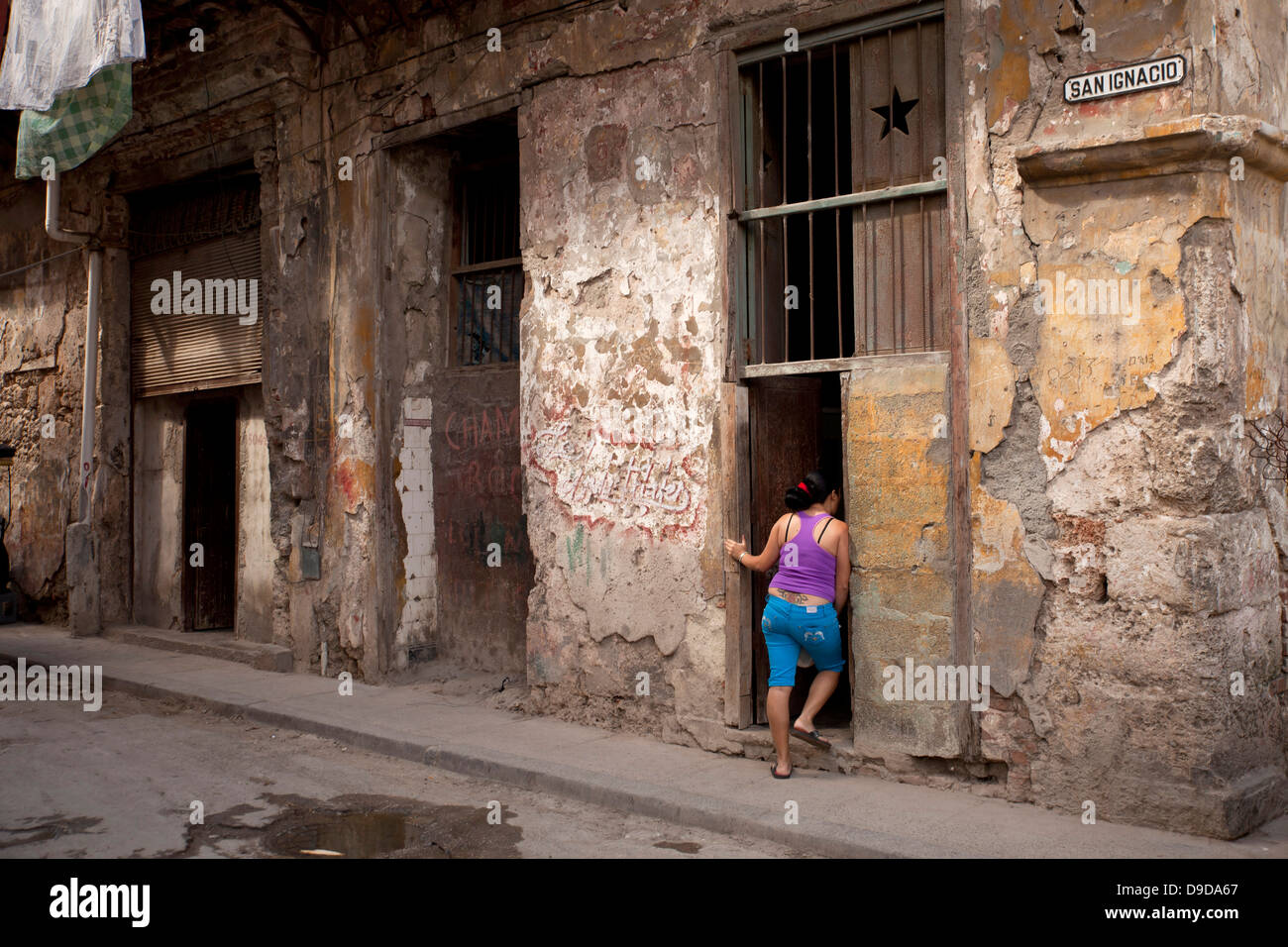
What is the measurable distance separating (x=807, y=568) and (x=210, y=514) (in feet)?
24.2

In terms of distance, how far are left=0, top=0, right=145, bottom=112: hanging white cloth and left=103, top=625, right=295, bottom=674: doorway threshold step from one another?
14.7ft

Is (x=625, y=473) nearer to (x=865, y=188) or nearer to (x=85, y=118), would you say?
(x=865, y=188)

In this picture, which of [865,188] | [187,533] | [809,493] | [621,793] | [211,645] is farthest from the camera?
[187,533]

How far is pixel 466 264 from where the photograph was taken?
9.24 meters

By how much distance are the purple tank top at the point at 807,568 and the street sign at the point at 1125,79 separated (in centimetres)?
241

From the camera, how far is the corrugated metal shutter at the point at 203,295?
10.4 meters

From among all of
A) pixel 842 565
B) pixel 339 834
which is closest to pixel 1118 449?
pixel 842 565

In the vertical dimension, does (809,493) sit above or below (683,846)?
above

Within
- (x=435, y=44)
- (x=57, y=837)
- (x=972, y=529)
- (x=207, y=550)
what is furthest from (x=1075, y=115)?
(x=207, y=550)

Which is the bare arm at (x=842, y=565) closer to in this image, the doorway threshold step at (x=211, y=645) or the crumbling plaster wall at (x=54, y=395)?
the doorway threshold step at (x=211, y=645)

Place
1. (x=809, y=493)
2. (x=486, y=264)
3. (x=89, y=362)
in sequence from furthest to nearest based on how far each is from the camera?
1. (x=89, y=362)
2. (x=486, y=264)
3. (x=809, y=493)

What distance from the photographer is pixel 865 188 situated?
6301mm

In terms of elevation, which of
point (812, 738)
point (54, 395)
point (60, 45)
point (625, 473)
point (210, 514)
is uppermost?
point (60, 45)

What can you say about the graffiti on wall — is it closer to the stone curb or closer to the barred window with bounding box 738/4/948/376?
the barred window with bounding box 738/4/948/376
